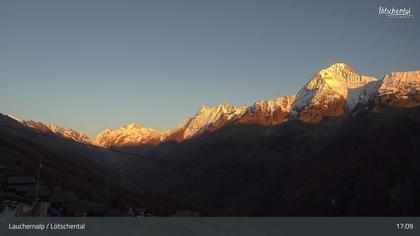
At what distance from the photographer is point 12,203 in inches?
1818
